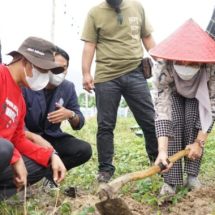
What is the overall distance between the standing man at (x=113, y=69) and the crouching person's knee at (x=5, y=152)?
132 centimetres

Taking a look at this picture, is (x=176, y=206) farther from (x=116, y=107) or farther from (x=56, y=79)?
(x=56, y=79)

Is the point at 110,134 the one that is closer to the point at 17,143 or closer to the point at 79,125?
the point at 79,125

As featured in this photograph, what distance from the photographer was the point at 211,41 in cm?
332

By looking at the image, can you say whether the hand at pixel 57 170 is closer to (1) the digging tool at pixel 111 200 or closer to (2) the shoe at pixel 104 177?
(1) the digging tool at pixel 111 200

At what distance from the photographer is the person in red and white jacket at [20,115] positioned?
3.07m

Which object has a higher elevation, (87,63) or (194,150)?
(87,63)

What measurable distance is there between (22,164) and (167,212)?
41.8 inches

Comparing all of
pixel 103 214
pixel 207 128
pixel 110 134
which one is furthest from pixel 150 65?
pixel 103 214

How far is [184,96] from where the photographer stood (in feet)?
12.1

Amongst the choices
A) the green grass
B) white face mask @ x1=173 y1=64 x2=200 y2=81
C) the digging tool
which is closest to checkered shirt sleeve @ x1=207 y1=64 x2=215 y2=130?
white face mask @ x1=173 y1=64 x2=200 y2=81

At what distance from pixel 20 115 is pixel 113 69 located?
1273 millimetres

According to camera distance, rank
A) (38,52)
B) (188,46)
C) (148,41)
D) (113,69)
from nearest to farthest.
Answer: (38,52)
(188,46)
(113,69)
(148,41)

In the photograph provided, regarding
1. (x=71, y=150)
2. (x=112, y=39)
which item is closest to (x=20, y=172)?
(x=71, y=150)

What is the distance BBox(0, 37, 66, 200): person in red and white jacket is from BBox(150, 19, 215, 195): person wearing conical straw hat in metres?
0.74
